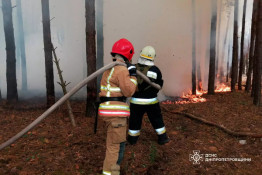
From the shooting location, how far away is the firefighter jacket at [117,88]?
317cm

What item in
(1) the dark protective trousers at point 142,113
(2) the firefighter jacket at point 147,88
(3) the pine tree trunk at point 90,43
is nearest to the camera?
(2) the firefighter jacket at point 147,88

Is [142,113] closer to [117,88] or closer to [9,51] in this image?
[117,88]

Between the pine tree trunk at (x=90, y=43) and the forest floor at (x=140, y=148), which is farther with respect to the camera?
the pine tree trunk at (x=90, y=43)

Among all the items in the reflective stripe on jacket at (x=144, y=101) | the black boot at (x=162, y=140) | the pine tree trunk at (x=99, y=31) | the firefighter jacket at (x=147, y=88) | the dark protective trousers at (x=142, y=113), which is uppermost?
the pine tree trunk at (x=99, y=31)

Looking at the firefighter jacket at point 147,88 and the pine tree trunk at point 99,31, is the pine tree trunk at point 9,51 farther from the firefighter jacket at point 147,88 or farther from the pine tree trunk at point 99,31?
the firefighter jacket at point 147,88

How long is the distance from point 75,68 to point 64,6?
4.82 meters

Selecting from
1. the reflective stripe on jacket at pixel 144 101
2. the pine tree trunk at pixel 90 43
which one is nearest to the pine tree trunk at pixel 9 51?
the pine tree trunk at pixel 90 43

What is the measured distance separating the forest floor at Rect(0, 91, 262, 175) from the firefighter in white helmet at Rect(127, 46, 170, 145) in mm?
351

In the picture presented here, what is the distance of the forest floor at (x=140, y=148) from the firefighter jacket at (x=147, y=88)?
42.0 inches

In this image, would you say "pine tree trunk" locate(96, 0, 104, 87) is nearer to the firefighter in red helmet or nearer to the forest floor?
the forest floor

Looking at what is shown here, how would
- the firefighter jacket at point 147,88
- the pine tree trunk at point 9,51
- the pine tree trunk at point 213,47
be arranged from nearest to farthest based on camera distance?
the firefighter jacket at point 147,88
the pine tree trunk at point 9,51
the pine tree trunk at point 213,47

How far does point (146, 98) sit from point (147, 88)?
0.24 meters

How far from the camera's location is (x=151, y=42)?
1430cm

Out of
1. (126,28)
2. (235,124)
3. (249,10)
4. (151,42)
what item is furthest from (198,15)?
(249,10)
